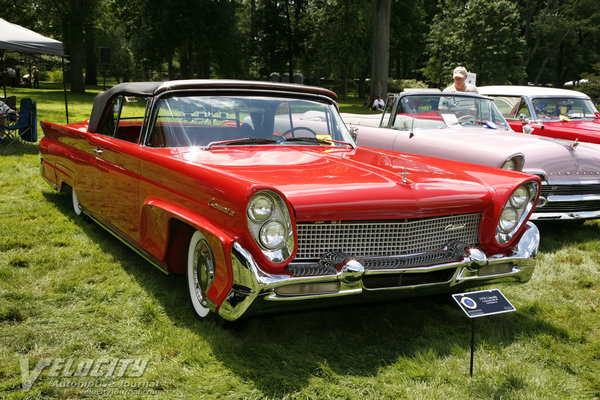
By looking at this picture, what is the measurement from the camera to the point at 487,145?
517 centimetres

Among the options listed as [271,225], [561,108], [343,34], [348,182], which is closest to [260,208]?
[271,225]

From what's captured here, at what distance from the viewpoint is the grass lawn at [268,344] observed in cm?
256

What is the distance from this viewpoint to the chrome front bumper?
98.3 inches

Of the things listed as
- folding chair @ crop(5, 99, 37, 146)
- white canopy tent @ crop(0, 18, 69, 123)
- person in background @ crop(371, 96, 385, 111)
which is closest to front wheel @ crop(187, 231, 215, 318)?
folding chair @ crop(5, 99, 37, 146)

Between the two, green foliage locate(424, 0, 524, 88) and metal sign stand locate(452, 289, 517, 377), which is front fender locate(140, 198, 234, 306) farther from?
green foliage locate(424, 0, 524, 88)

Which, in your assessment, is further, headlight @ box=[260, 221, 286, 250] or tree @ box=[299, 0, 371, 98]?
tree @ box=[299, 0, 371, 98]

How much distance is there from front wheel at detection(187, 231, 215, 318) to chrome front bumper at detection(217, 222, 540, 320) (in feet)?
1.07

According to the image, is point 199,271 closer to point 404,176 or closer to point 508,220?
point 404,176

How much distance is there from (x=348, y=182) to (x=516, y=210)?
47.9 inches

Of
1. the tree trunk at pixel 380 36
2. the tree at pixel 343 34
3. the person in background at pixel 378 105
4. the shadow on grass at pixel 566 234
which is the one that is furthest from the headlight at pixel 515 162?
the tree at pixel 343 34

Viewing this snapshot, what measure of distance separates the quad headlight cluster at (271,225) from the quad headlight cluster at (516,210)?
1.43m

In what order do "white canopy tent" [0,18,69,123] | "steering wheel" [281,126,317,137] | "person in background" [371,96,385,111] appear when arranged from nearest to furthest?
"steering wheel" [281,126,317,137] < "white canopy tent" [0,18,69,123] < "person in background" [371,96,385,111]

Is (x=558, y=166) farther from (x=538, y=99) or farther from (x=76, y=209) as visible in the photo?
(x=76, y=209)

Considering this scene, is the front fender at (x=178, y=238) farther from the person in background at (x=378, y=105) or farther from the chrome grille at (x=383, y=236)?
the person in background at (x=378, y=105)
